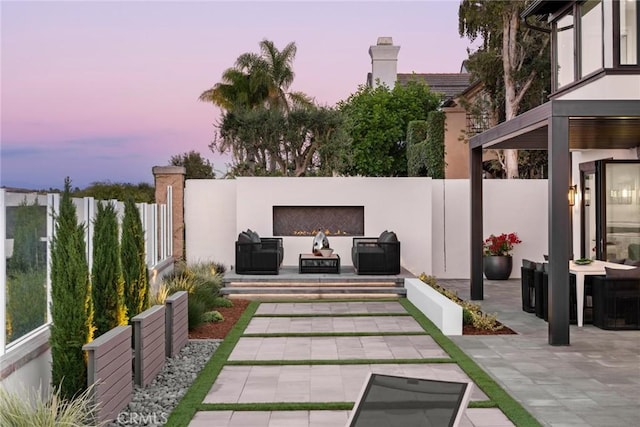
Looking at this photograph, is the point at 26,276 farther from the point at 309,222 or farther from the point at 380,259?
the point at 309,222

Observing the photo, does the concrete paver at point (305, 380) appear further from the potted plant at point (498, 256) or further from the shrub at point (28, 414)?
the potted plant at point (498, 256)

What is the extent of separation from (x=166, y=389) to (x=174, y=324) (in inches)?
63.4

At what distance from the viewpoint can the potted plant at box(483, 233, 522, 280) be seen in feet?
57.4

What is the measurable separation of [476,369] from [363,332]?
8.92ft

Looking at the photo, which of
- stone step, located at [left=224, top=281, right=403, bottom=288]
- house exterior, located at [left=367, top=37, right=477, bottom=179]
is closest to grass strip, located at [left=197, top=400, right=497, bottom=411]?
stone step, located at [left=224, top=281, right=403, bottom=288]

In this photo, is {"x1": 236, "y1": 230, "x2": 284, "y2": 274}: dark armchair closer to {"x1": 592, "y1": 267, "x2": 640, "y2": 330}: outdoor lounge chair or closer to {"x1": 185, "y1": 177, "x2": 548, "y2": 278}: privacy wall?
{"x1": 185, "y1": 177, "x2": 548, "y2": 278}: privacy wall

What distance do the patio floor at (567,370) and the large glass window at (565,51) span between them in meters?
5.43

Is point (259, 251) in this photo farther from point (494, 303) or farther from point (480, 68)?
point (480, 68)

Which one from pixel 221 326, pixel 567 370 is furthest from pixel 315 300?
pixel 567 370

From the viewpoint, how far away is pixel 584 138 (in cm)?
1254

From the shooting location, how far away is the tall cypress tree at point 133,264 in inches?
324

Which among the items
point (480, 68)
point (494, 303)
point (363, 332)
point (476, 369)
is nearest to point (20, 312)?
point (476, 369)

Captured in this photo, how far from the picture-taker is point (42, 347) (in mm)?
6211

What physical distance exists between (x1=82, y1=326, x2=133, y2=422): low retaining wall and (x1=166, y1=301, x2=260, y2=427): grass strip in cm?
48
